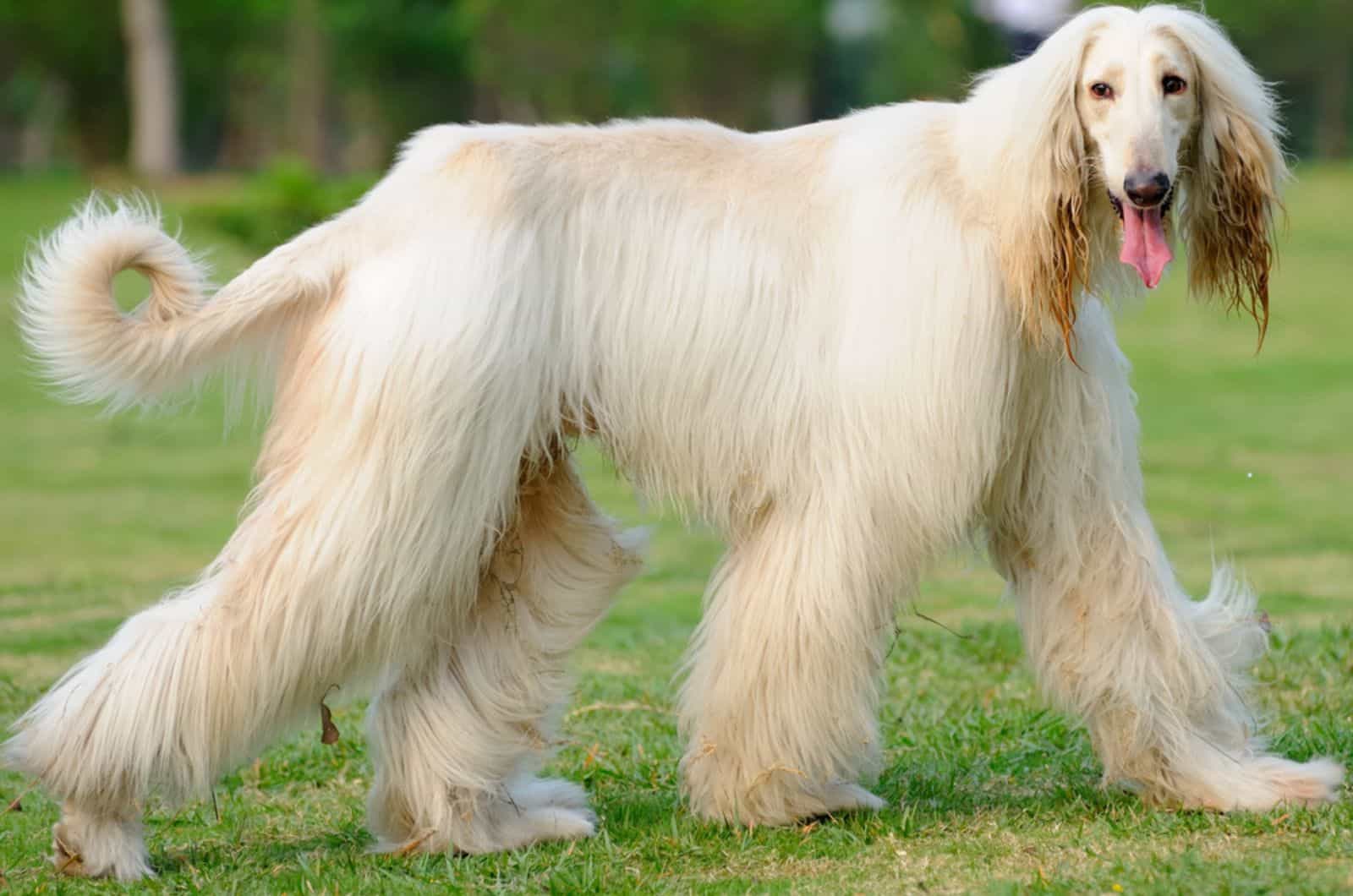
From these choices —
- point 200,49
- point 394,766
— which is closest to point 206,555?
point 394,766

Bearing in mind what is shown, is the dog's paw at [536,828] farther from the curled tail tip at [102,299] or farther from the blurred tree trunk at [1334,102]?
the blurred tree trunk at [1334,102]

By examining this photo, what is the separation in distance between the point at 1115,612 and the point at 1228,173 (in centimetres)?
110

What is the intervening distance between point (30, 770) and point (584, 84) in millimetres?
46371

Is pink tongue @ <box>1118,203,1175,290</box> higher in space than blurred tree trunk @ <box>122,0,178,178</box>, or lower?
lower

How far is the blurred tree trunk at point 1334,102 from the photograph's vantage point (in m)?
51.1

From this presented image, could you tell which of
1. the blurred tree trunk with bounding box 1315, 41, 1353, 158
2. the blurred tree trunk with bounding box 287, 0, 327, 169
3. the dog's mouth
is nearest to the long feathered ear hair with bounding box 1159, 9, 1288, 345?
the dog's mouth

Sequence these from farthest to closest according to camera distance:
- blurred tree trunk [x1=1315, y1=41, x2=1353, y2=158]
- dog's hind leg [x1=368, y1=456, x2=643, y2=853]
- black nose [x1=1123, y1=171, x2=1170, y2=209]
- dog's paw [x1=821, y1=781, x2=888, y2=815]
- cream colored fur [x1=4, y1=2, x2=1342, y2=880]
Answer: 1. blurred tree trunk [x1=1315, y1=41, x2=1353, y2=158]
2. dog's paw [x1=821, y1=781, x2=888, y2=815]
3. dog's hind leg [x1=368, y1=456, x2=643, y2=853]
4. cream colored fur [x1=4, y1=2, x2=1342, y2=880]
5. black nose [x1=1123, y1=171, x2=1170, y2=209]

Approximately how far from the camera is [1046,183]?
178 inches

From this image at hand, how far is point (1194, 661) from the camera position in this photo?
16.1ft

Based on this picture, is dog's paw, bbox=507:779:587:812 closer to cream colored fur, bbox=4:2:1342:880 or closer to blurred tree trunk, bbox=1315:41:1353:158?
cream colored fur, bbox=4:2:1342:880

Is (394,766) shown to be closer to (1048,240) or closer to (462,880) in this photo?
(462,880)

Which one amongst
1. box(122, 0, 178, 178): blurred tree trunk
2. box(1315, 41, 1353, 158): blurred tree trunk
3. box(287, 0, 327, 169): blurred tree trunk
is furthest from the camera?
box(1315, 41, 1353, 158): blurred tree trunk

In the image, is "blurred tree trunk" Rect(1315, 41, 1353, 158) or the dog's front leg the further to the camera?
"blurred tree trunk" Rect(1315, 41, 1353, 158)

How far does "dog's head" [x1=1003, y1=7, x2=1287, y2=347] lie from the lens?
446 cm
